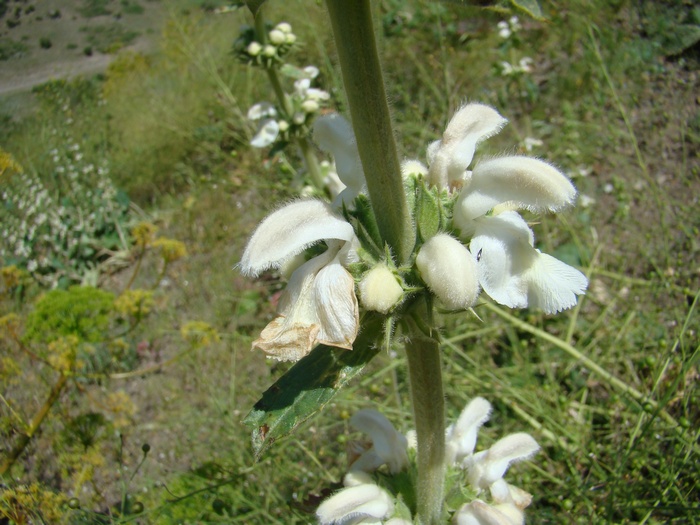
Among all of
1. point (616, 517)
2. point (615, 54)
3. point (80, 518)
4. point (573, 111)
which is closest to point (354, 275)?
point (80, 518)

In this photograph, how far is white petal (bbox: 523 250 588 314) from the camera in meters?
0.80

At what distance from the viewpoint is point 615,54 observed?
11.6ft

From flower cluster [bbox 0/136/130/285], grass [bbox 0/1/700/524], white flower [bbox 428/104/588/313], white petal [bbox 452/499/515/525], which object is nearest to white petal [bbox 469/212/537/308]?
white flower [bbox 428/104/588/313]

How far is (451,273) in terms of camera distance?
0.77 meters

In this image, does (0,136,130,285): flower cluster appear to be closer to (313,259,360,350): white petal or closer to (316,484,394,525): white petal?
(316,484,394,525): white petal

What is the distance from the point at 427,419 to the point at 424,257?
0.38 meters

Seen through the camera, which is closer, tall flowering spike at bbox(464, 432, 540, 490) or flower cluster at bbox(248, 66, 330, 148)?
tall flowering spike at bbox(464, 432, 540, 490)

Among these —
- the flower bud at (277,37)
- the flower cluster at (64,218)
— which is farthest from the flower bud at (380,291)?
the flower cluster at (64,218)

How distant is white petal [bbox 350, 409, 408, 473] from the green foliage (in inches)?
55.1

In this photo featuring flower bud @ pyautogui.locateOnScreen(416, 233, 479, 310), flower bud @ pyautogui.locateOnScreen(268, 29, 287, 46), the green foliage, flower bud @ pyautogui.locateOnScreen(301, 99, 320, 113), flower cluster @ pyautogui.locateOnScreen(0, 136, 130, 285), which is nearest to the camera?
flower bud @ pyautogui.locateOnScreen(416, 233, 479, 310)

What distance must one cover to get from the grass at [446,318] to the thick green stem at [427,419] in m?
0.17

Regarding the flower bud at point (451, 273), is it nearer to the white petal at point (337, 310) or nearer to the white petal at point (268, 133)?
the white petal at point (337, 310)

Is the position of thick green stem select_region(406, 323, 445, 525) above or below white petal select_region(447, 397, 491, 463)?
above

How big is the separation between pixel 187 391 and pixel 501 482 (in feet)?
6.35
